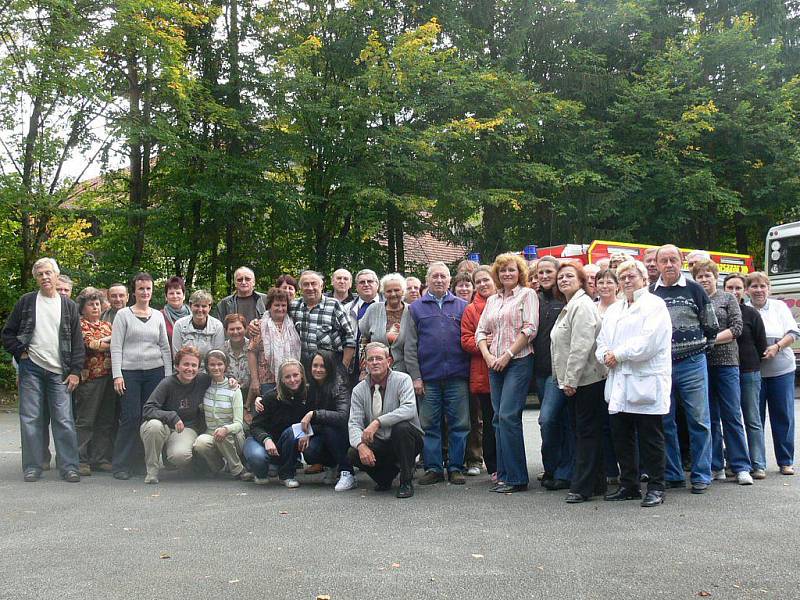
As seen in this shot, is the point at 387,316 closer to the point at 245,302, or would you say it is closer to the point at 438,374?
the point at 438,374

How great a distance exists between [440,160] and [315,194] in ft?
9.05

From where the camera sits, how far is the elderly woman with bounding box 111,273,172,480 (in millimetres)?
7965

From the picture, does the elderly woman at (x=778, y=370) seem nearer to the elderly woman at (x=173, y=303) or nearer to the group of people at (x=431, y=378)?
the group of people at (x=431, y=378)


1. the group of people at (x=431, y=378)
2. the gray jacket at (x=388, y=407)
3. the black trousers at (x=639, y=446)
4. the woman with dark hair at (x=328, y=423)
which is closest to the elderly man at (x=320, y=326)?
the group of people at (x=431, y=378)

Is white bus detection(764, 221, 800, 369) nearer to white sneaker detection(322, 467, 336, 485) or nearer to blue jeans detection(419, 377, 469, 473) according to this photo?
blue jeans detection(419, 377, 469, 473)

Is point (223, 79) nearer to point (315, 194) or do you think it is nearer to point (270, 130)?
point (270, 130)

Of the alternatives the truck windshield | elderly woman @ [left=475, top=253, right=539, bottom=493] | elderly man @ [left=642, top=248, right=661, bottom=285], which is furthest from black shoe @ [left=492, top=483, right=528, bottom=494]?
the truck windshield

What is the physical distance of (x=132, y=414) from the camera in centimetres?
802

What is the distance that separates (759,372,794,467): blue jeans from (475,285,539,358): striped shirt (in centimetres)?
239

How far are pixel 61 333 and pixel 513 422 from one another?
14.3 ft

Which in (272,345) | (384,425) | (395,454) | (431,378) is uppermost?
(272,345)

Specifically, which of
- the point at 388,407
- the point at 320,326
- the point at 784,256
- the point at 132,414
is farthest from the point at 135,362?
the point at 784,256

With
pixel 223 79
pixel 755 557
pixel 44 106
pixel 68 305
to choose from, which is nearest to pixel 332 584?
pixel 755 557

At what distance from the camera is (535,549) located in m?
5.00
